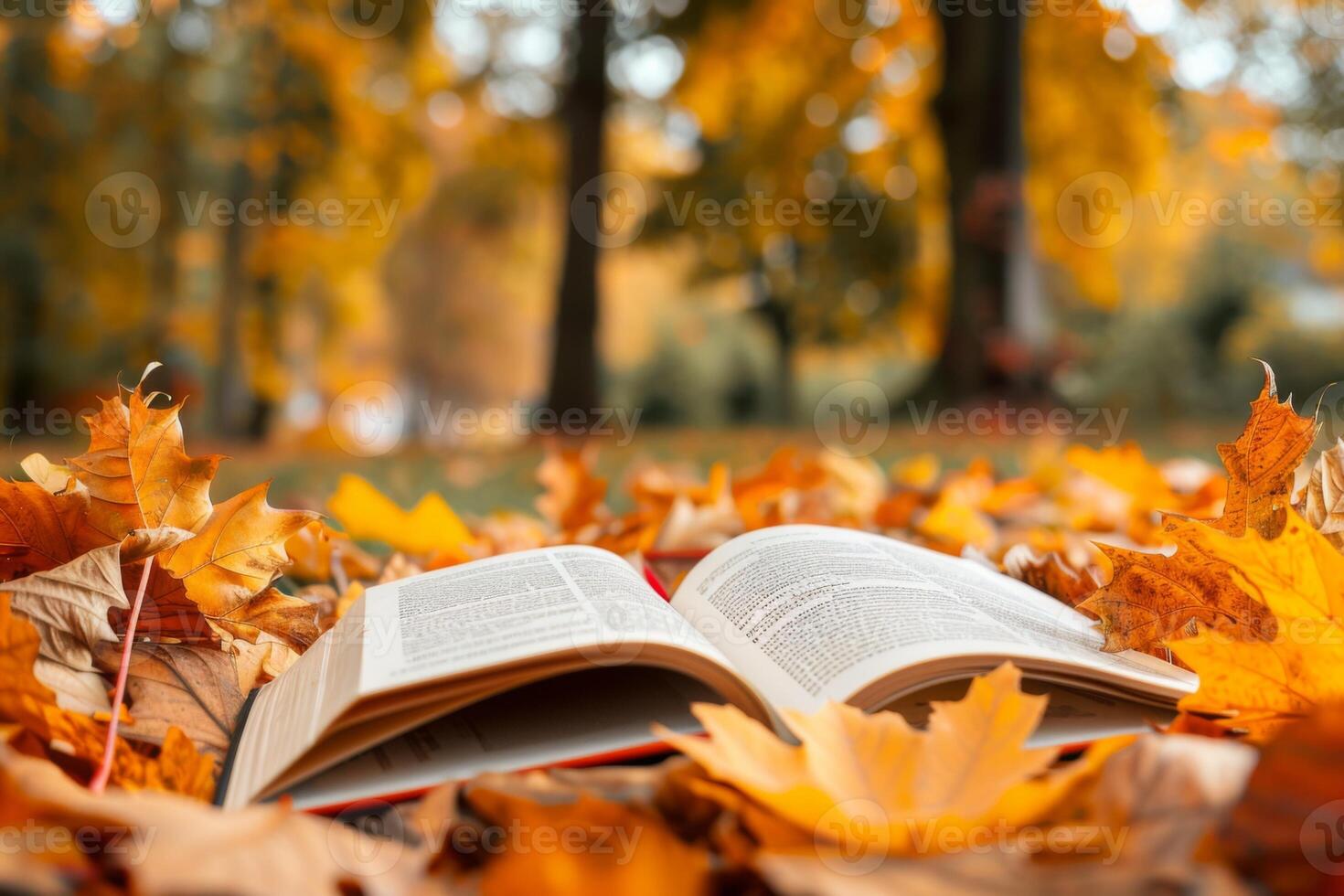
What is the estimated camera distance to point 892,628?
0.64 m

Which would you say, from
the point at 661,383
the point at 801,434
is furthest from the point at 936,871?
the point at 661,383

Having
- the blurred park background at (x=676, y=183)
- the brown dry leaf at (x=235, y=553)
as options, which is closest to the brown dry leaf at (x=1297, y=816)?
the brown dry leaf at (x=235, y=553)

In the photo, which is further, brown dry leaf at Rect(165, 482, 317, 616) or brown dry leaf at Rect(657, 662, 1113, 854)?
brown dry leaf at Rect(165, 482, 317, 616)

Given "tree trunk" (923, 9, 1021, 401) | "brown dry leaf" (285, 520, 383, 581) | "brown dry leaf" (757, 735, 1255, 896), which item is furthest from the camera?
"tree trunk" (923, 9, 1021, 401)

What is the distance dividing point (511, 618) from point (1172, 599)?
45 centimetres

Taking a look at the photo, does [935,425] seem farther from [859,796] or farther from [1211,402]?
[1211,402]

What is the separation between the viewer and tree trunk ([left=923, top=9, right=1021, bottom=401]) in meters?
4.18

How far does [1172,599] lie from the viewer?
671mm

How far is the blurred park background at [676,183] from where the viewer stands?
4.29m

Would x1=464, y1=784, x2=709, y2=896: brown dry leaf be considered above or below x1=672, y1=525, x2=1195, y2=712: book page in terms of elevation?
above

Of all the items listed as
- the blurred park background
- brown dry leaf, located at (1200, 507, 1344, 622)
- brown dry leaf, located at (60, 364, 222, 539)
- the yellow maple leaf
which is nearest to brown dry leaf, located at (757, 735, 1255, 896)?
brown dry leaf, located at (1200, 507, 1344, 622)

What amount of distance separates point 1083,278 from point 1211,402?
4482 millimetres

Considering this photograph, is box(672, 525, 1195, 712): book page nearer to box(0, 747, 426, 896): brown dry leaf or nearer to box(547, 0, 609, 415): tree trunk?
box(0, 747, 426, 896): brown dry leaf

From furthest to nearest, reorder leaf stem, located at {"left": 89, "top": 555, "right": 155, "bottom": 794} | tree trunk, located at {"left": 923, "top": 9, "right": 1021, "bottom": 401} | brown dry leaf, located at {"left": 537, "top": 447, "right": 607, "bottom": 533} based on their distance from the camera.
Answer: tree trunk, located at {"left": 923, "top": 9, "right": 1021, "bottom": 401}, brown dry leaf, located at {"left": 537, "top": 447, "right": 607, "bottom": 533}, leaf stem, located at {"left": 89, "top": 555, "right": 155, "bottom": 794}
